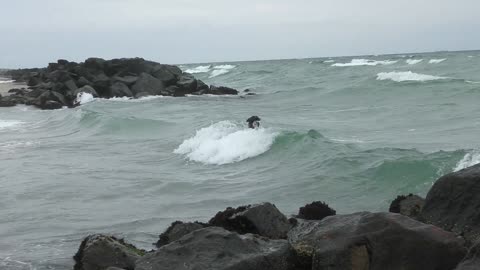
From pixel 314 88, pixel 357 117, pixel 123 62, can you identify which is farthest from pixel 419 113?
pixel 123 62

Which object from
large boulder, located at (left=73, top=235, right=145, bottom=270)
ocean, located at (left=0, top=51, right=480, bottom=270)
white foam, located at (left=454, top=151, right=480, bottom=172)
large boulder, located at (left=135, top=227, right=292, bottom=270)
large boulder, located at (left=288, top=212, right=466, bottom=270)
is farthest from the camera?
white foam, located at (left=454, top=151, right=480, bottom=172)

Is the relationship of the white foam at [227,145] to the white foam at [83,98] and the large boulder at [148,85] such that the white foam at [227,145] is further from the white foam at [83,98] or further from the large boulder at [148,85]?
the large boulder at [148,85]

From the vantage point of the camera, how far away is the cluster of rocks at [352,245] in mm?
4699

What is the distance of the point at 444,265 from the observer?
183 inches

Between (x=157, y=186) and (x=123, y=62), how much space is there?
30255mm

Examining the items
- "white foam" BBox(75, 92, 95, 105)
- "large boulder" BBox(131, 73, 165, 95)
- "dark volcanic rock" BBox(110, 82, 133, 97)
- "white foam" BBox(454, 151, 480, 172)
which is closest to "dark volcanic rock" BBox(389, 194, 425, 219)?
"white foam" BBox(454, 151, 480, 172)

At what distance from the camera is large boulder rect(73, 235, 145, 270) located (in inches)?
245

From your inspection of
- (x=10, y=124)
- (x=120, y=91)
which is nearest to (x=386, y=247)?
(x=10, y=124)

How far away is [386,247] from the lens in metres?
4.76

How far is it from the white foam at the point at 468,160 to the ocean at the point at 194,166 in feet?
0.12

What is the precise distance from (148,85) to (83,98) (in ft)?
14.4

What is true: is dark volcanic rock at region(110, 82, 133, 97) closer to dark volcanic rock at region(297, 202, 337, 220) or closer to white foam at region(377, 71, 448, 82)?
white foam at region(377, 71, 448, 82)

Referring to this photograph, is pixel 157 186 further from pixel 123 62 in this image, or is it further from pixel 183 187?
pixel 123 62

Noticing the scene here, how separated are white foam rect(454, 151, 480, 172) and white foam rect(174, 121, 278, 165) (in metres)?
5.29
